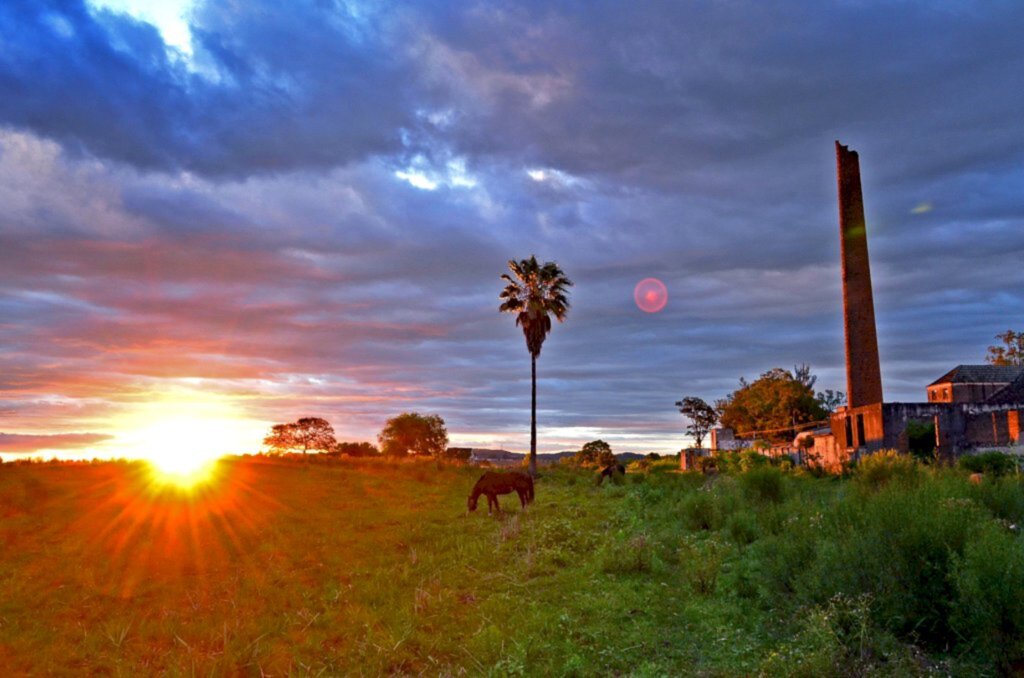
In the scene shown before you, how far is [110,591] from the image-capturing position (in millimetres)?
12266

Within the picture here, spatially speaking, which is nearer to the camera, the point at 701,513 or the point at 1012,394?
the point at 701,513

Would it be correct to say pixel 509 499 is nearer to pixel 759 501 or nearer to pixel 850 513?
pixel 759 501

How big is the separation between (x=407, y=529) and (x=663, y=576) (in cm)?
779

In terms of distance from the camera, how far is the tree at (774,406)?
7781 centimetres

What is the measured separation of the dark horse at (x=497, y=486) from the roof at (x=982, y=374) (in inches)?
2610

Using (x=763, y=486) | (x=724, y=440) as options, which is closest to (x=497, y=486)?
(x=763, y=486)

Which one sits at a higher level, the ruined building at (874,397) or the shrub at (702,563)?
the ruined building at (874,397)

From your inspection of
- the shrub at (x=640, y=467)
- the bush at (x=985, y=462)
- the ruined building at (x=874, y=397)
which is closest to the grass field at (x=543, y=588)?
the bush at (x=985, y=462)

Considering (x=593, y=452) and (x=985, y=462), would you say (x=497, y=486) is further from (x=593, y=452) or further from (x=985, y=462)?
(x=593, y=452)

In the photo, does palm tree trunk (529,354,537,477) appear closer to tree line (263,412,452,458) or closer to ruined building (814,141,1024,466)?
ruined building (814,141,1024,466)

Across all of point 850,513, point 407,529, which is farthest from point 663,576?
point 407,529

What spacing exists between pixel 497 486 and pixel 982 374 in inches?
2808

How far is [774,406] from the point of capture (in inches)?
3120

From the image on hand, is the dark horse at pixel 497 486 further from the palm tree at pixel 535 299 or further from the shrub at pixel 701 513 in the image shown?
the palm tree at pixel 535 299
